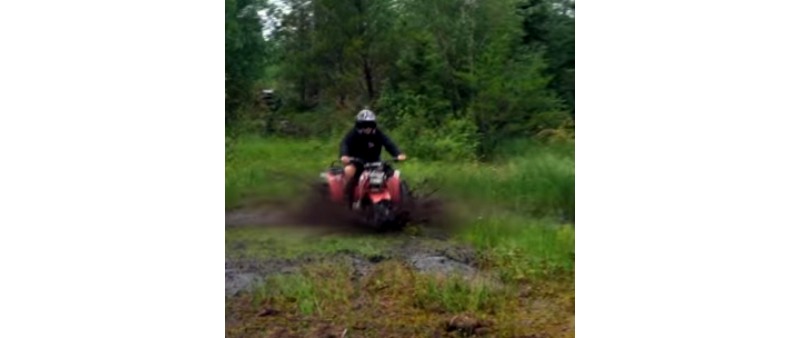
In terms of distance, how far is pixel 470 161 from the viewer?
5555 millimetres

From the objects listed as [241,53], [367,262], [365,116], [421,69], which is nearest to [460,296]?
[367,262]

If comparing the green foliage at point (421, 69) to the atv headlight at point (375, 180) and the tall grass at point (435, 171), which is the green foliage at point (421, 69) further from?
the atv headlight at point (375, 180)

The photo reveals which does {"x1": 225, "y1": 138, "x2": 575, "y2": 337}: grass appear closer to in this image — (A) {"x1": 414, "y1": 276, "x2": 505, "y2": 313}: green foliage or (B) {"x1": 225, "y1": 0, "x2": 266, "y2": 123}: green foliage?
(A) {"x1": 414, "y1": 276, "x2": 505, "y2": 313}: green foliage

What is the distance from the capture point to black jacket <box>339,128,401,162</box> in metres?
5.56

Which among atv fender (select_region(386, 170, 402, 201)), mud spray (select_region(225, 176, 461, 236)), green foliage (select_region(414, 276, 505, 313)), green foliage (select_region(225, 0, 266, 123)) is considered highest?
green foliage (select_region(225, 0, 266, 123))

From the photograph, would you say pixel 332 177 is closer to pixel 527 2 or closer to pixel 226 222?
pixel 226 222

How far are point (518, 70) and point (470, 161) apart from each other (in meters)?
0.49

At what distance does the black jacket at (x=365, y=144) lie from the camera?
5559mm

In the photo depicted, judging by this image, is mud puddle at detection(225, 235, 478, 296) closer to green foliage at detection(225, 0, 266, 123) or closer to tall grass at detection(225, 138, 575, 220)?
tall grass at detection(225, 138, 575, 220)

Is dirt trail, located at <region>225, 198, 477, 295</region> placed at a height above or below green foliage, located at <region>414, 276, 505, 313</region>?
above

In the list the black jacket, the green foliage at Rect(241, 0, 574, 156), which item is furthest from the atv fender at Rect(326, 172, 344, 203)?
the green foliage at Rect(241, 0, 574, 156)

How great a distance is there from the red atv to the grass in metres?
0.06

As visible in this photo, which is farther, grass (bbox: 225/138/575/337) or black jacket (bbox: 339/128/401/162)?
black jacket (bbox: 339/128/401/162)

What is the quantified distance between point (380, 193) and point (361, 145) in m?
0.25
